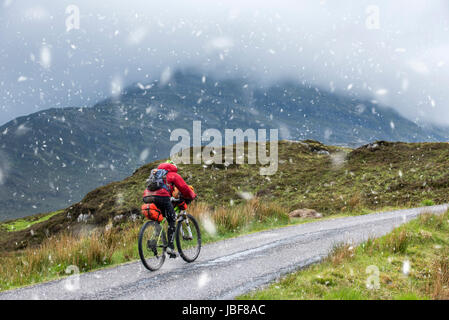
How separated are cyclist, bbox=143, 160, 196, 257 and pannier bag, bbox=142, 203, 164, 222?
0.12 meters

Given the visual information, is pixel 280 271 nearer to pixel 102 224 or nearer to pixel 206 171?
pixel 102 224

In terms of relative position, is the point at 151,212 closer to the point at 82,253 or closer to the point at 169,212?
the point at 169,212

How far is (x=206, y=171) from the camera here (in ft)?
107

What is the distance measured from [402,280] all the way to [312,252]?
2.46m

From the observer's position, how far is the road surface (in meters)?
6.65

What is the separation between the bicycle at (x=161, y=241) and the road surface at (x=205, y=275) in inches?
8.3

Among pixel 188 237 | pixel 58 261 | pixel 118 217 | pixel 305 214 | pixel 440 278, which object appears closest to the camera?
pixel 440 278

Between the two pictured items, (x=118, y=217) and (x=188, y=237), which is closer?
(x=188, y=237)

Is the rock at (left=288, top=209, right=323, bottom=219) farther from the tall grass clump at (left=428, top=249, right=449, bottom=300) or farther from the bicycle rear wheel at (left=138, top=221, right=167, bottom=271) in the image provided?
the bicycle rear wheel at (left=138, top=221, right=167, bottom=271)

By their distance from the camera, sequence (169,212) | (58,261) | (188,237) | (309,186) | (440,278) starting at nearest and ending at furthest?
1. (440,278)
2. (169,212)
3. (188,237)
4. (58,261)
5. (309,186)

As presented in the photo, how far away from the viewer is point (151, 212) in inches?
321

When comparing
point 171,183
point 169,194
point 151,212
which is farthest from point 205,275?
point 171,183

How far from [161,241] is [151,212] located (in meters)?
0.84

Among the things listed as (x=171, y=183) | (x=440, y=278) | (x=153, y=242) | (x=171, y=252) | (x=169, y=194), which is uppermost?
(x=171, y=183)
